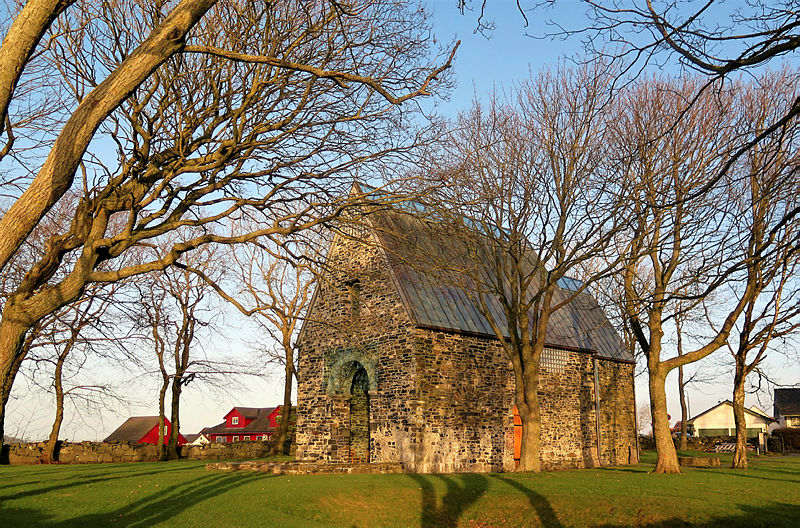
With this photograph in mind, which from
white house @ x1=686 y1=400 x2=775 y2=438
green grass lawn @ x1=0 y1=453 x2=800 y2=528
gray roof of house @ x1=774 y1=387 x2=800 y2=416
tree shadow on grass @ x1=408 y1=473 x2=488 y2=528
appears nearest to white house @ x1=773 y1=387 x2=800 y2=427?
gray roof of house @ x1=774 y1=387 x2=800 y2=416

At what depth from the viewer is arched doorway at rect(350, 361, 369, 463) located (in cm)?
2456

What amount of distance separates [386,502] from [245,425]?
72.1 m

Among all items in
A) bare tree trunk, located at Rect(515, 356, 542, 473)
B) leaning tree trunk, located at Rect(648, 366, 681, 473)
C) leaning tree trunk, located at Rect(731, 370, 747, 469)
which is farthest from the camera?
leaning tree trunk, located at Rect(731, 370, 747, 469)

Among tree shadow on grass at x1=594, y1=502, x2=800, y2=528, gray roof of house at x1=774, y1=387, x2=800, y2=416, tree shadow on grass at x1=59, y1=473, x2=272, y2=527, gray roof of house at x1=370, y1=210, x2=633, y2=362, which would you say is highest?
gray roof of house at x1=370, y1=210, x2=633, y2=362

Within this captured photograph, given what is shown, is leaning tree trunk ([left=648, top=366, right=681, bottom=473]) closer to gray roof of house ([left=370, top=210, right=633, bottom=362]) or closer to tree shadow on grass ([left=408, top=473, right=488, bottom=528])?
gray roof of house ([left=370, top=210, right=633, bottom=362])

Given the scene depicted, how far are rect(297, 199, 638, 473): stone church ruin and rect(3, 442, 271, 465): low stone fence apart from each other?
12084 mm

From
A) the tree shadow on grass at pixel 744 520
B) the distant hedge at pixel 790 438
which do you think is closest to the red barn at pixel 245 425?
the distant hedge at pixel 790 438

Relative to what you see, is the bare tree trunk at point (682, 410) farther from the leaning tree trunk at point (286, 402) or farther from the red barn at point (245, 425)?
the red barn at point (245, 425)

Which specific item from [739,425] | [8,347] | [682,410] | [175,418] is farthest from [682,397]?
[8,347]

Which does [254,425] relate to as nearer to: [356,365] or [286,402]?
[286,402]

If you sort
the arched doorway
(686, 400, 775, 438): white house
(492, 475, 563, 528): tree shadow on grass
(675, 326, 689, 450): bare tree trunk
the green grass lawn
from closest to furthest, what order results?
the green grass lawn → (492, 475, 563, 528): tree shadow on grass → the arched doorway → (675, 326, 689, 450): bare tree trunk → (686, 400, 775, 438): white house

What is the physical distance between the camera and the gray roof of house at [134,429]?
71125 millimetres

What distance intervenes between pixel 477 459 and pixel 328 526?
9.91 m

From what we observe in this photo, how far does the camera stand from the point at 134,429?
2874 inches
